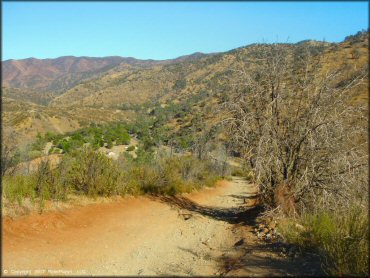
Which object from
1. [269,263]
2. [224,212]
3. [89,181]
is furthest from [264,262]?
[224,212]

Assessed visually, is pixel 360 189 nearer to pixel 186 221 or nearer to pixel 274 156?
pixel 274 156

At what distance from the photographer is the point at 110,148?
42781 mm

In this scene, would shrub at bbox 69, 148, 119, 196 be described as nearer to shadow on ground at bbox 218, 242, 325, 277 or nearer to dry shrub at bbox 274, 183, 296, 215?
dry shrub at bbox 274, 183, 296, 215

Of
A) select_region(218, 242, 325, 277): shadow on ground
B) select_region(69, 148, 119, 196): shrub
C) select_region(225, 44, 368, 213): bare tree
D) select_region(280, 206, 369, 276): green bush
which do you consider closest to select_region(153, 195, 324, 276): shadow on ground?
select_region(218, 242, 325, 277): shadow on ground

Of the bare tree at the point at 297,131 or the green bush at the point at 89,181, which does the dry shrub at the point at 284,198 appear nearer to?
the bare tree at the point at 297,131

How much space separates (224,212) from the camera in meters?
14.3

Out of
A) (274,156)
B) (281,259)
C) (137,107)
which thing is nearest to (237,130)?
(274,156)

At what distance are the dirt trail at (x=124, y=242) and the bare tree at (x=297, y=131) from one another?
1875 mm

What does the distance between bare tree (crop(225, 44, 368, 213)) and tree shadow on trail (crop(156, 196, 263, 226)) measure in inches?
36.9

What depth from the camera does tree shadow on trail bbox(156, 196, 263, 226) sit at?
11.7 metres

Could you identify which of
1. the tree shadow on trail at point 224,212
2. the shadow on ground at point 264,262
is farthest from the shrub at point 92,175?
the shadow on ground at point 264,262

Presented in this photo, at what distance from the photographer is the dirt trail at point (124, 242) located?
6.90m

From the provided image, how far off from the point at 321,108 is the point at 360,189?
2326 millimetres

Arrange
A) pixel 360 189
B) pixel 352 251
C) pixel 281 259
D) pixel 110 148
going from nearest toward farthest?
pixel 352 251 → pixel 281 259 → pixel 360 189 → pixel 110 148
